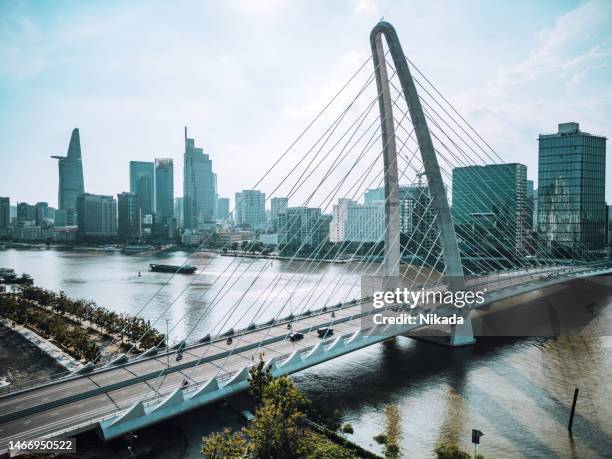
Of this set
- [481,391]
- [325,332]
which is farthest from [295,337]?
[481,391]

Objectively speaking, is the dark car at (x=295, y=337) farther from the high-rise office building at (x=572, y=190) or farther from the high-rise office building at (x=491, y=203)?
the high-rise office building at (x=491, y=203)

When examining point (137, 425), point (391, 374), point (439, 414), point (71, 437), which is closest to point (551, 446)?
point (439, 414)

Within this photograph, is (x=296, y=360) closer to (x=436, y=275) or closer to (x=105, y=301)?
(x=105, y=301)

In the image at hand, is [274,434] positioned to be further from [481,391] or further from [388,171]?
[388,171]

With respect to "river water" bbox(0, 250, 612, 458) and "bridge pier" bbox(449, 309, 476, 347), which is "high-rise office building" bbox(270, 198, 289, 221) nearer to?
"river water" bbox(0, 250, 612, 458)

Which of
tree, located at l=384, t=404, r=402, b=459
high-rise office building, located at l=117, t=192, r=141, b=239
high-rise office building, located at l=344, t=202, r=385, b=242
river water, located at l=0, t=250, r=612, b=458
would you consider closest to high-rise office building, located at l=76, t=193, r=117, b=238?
high-rise office building, located at l=117, t=192, r=141, b=239
